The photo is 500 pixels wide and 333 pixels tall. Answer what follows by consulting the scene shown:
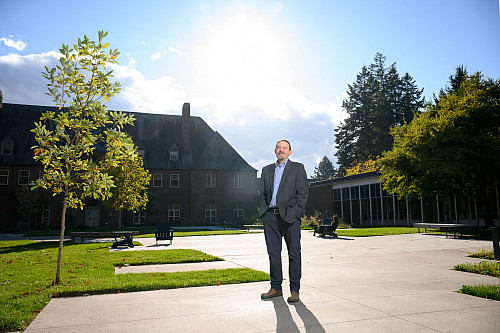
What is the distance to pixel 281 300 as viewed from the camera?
5457 millimetres

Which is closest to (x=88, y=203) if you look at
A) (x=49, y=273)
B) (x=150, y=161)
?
(x=150, y=161)

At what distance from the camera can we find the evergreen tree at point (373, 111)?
61312 millimetres

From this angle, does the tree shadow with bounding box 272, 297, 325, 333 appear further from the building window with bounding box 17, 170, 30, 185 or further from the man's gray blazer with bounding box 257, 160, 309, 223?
the building window with bounding box 17, 170, 30, 185

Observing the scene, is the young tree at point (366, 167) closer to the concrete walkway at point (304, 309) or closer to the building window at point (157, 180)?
the building window at point (157, 180)

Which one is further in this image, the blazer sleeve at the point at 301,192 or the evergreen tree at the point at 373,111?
the evergreen tree at the point at 373,111

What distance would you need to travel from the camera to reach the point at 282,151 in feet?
19.3

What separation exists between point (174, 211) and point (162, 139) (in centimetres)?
872

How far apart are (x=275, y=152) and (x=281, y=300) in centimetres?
216

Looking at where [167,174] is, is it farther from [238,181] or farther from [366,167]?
[366,167]

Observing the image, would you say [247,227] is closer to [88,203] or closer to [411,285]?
[88,203]

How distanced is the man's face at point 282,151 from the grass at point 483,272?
3.35 metres

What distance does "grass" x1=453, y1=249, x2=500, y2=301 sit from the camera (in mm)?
5526

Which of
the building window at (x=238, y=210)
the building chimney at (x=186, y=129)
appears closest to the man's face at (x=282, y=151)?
the building window at (x=238, y=210)

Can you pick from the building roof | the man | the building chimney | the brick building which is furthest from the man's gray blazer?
the building chimney
